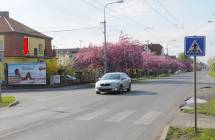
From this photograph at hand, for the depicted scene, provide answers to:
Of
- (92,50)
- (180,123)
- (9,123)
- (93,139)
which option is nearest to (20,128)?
(9,123)

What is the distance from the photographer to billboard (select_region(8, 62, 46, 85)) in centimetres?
4344

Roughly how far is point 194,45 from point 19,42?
44523mm

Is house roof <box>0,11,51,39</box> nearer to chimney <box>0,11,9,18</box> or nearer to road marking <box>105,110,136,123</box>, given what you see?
chimney <box>0,11,9,18</box>

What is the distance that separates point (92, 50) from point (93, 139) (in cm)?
5154

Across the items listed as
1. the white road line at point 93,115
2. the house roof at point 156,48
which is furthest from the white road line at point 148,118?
the house roof at point 156,48

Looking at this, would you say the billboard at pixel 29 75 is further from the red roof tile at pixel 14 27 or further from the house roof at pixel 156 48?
the house roof at pixel 156 48

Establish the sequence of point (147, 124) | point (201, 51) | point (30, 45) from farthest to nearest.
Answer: point (30, 45) → point (147, 124) → point (201, 51)

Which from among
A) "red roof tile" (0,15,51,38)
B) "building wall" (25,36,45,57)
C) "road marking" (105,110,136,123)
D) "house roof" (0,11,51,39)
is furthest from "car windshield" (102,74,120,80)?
"building wall" (25,36,45,57)

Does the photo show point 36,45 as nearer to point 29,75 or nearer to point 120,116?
point 29,75

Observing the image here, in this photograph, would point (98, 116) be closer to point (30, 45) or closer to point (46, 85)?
point (46, 85)

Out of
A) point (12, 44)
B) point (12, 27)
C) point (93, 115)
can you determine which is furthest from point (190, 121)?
point (12, 27)

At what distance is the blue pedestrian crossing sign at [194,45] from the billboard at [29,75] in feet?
107

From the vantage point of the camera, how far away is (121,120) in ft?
49.1

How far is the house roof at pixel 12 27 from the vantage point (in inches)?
2148
